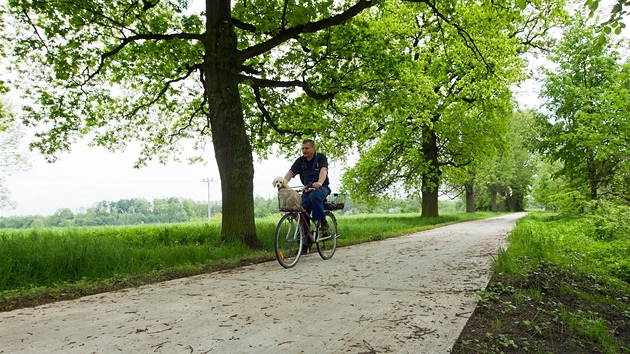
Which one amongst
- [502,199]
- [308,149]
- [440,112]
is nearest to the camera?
[308,149]

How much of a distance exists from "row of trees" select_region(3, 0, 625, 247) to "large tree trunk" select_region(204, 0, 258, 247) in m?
0.02

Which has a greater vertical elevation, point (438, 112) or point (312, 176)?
point (438, 112)

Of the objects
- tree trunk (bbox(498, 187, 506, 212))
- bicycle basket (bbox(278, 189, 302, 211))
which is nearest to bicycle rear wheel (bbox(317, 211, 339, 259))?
bicycle basket (bbox(278, 189, 302, 211))

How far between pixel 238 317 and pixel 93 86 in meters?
10.9

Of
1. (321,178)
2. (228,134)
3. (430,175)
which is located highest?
(228,134)

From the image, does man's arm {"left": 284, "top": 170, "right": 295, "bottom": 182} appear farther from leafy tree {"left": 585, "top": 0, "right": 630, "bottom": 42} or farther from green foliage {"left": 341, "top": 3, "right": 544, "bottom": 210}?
green foliage {"left": 341, "top": 3, "right": 544, "bottom": 210}

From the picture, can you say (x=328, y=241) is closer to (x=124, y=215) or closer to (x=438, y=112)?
(x=438, y=112)

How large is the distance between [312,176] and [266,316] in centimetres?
395

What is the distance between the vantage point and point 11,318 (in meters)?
3.50

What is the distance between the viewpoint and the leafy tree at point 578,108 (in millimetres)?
15406

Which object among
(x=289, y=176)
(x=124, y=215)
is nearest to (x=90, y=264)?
(x=289, y=176)

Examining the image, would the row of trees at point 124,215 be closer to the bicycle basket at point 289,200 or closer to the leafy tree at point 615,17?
the bicycle basket at point 289,200

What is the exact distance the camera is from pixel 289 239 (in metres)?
6.72

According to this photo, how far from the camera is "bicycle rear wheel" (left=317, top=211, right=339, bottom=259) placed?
7121 mm
